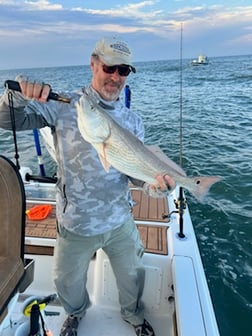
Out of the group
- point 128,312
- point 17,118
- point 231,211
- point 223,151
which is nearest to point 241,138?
point 223,151

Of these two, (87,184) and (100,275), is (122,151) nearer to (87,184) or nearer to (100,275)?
(87,184)

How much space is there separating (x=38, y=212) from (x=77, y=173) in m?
1.85

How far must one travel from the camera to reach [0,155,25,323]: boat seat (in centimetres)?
213

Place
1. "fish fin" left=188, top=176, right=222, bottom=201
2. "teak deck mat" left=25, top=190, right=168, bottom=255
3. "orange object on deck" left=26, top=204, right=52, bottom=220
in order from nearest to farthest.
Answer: "fish fin" left=188, top=176, right=222, bottom=201
"teak deck mat" left=25, top=190, right=168, bottom=255
"orange object on deck" left=26, top=204, right=52, bottom=220

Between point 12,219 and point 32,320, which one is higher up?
point 12,219

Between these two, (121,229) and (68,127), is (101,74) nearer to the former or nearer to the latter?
(68,127)

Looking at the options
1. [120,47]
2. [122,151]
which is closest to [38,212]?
[122,151]

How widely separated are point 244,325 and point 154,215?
1.57 meters

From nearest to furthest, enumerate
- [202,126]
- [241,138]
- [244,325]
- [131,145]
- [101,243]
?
[131,145] < [101,243] < [244,325] < [241,138] < [202,126]

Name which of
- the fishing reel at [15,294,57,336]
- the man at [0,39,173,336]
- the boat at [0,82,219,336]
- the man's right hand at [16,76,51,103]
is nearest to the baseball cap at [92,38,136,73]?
the man at [0,39,173,336]

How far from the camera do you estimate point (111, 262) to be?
8.29ft

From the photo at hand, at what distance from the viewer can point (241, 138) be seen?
1068 centimetres

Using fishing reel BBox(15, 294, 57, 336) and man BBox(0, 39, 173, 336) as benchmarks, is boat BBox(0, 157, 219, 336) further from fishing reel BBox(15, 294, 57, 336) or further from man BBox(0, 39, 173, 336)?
man BBox(0, 39, 173, 336)

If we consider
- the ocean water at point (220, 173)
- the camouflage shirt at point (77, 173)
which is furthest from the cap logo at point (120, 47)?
the ocean water at point (220, 173)
